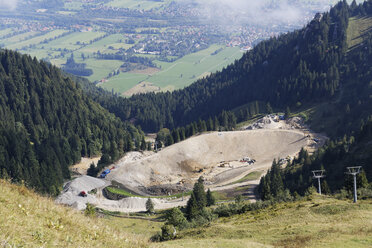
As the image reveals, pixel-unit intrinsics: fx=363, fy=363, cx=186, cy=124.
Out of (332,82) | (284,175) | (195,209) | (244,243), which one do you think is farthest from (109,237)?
(332,82)

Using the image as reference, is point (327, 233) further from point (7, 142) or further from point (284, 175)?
point (7, 142)

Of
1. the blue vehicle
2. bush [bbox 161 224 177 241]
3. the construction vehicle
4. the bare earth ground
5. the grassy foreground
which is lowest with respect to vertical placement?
the bare earth ground

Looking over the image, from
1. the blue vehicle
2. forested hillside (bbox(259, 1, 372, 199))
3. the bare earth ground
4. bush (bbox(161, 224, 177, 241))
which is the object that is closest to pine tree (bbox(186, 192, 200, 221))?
forested hillside (bbox(259, 1, 372, 199))

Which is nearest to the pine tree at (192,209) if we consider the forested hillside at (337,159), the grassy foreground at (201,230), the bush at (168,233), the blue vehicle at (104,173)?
the forested hillside at (337,159)

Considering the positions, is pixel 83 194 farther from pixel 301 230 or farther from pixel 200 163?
pixel 301 230

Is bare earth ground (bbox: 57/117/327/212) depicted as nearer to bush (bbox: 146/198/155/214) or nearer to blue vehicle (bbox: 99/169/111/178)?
blue vehicle (bbox: 99/169/111/178)

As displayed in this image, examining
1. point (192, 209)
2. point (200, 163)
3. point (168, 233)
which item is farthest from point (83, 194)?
point (168, 233)
